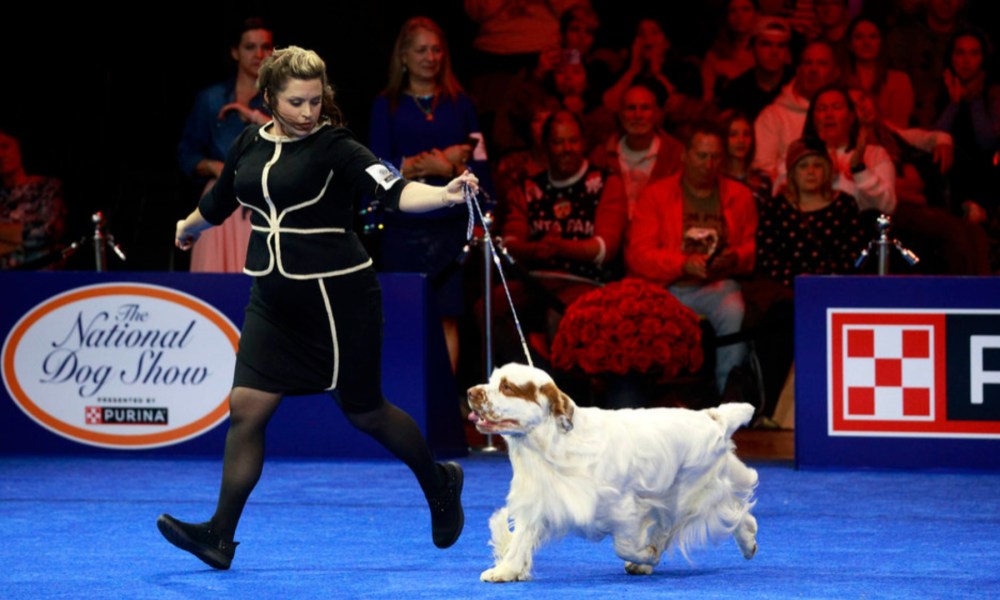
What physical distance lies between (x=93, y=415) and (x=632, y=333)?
262cm

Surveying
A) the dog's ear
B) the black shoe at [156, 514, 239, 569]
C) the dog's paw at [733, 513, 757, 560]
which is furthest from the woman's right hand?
the dog's paw at [733, 513, 757, 560]

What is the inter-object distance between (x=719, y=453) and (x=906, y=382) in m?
2.64

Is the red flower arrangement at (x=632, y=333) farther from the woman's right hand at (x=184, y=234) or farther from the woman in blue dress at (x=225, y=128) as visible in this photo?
the woman's right hand at (x=184, y=234)

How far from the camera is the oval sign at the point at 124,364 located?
8344mm

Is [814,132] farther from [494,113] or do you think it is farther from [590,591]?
[590,591]

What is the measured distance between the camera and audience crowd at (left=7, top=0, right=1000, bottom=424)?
9.23m

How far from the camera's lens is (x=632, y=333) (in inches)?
324

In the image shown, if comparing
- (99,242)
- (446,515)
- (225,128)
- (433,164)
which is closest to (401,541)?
(446,515)

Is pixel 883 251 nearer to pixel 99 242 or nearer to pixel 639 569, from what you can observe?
pixel 639 569

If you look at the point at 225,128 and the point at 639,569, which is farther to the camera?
the point at 225,128

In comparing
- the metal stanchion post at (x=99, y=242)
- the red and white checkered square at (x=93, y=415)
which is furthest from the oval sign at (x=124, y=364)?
the metal stanchion post at (x=99, y=242)

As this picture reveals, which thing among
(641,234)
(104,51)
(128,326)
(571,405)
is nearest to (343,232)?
(571,405)

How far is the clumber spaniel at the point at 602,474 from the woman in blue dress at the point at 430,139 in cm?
368

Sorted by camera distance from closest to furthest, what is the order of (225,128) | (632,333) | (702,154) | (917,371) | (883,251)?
1. (917,371)
2. (632,333)
3. (883,251)
4. (702,154)
5. (225,128)
